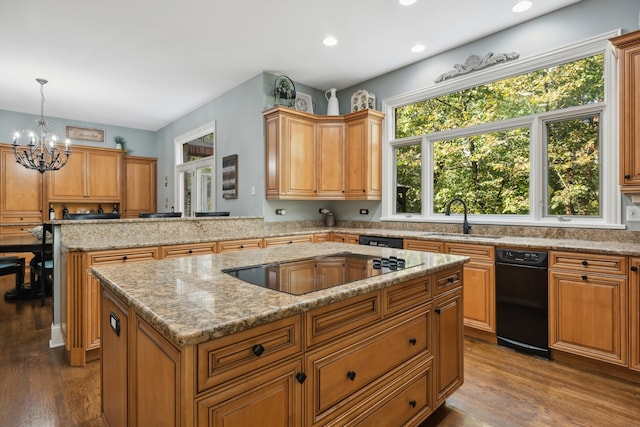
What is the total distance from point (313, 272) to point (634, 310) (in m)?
2.23

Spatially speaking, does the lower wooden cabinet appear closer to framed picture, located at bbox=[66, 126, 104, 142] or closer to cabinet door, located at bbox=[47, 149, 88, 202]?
cabinet door, located at bbox=[47, 149, 88, 202]

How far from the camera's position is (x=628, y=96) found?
2418mm

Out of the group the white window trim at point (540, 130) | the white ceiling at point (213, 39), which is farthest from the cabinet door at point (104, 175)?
the white window trim at point (540, 130)

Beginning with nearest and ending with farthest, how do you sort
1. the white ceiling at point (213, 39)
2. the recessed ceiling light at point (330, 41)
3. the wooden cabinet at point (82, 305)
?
the wooden cabinet at point (82, 305), the white ceiling at point (213, 39), the recessed ceiling light at point (330, 41)

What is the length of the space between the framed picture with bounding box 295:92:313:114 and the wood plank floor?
11.4 ft

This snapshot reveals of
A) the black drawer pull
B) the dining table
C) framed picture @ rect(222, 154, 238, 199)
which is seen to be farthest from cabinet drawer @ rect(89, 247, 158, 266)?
the black drawer pull

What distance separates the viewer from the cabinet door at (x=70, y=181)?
6.14 meters

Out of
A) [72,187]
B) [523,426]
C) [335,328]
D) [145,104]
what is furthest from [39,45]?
[523,426]

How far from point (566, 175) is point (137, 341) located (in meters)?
3.58

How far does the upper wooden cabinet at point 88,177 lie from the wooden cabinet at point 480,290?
661 centimetres

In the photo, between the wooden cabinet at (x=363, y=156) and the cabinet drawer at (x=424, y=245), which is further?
the wooden cabinet at (x=363, y=156)

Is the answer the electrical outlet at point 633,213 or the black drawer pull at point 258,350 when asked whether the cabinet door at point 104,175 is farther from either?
→ the electrical outlet at point 633,213

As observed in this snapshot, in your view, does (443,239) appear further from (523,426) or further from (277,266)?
(277,266)

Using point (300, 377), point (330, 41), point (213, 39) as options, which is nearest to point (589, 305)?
point (300, 377)
